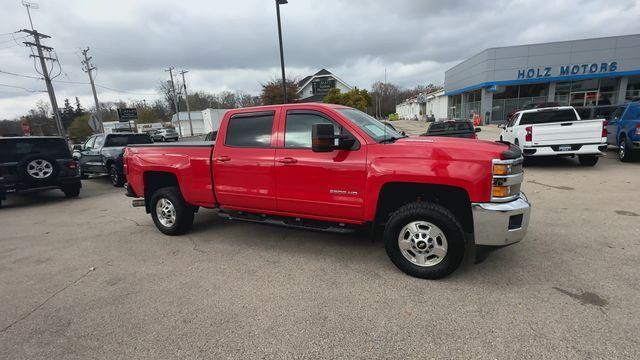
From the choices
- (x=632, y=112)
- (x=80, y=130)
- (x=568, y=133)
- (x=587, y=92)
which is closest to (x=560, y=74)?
Answer: (x=587, y=92)

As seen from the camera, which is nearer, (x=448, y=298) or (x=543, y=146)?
(x=448, y=298)

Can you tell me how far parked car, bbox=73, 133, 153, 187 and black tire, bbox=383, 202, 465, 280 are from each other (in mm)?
9871

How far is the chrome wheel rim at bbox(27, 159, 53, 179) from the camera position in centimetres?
798

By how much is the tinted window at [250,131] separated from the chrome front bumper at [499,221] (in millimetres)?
2591

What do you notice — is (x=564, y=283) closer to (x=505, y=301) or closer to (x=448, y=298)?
(x=505, y=301)

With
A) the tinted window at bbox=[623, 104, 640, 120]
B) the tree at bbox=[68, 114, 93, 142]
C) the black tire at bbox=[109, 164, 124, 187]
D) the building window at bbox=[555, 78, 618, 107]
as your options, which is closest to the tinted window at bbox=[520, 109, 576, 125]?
the tinted window at bbox=[623, 104, 640, 120]

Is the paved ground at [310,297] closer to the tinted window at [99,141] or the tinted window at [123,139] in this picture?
the tinted window at [123,139]

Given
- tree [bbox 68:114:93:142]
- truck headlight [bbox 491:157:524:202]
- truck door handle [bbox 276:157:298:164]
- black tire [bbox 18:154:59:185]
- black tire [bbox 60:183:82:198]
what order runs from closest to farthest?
truck headlight [bbox 491:157:524:202] → truck door handle [bbox 276:157:298:164] → black tire [bbox 18:154:59:185] → black tire [bbox 60:183:82:198] → tree [bbox 68:114:93:142]

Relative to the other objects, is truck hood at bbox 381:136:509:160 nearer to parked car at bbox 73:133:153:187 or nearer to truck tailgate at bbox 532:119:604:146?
truck tailgate at bbox 532:119:604:146

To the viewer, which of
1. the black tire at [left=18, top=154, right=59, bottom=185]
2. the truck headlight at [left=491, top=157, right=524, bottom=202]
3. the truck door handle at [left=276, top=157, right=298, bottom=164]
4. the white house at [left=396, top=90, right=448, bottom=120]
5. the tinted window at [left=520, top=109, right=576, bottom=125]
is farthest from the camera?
the white house at [left=396, top=90, right=448, bottom=120]

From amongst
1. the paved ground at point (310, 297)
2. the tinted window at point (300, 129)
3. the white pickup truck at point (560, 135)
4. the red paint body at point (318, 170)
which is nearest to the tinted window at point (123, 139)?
the paved ground at point (310, 297)

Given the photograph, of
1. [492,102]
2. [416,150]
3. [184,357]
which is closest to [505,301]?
[416,150]

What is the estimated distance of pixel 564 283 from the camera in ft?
10.8

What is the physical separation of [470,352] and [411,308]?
0.66m
